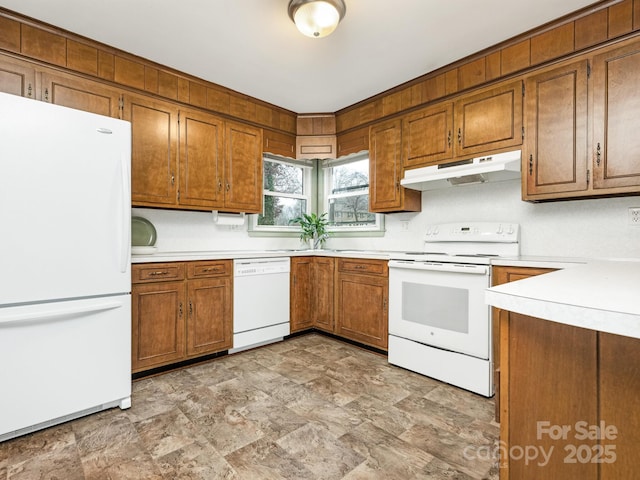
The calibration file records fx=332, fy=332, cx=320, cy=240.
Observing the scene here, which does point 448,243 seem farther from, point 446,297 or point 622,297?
point 622,297

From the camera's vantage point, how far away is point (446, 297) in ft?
8.38

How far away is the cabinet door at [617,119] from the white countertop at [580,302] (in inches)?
56.8

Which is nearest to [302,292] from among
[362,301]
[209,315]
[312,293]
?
[312,293]

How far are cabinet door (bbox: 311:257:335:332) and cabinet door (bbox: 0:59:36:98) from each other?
273 cm

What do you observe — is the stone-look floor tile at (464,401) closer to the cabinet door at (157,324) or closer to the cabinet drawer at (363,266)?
the cabinet drawer at (363,266)

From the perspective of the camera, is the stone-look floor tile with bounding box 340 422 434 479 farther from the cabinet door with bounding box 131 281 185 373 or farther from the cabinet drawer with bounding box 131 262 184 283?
the cabinet drawer with bounding box 131 262 184 283

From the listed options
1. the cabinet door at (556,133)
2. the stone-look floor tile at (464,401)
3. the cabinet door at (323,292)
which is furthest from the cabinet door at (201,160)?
the cabinet door at (556,133)

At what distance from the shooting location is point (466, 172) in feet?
Answer: 8.63

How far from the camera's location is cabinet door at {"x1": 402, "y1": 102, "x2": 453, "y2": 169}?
9.39 feet

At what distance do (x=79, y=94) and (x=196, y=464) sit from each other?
262 centimetres

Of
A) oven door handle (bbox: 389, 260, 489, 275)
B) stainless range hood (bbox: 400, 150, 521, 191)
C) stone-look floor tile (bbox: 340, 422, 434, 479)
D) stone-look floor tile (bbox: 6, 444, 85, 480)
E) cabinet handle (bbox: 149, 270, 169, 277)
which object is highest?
→ stainless range hood (bbox: 400, 150, 521, 191)

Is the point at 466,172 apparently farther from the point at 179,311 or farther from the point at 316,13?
the point at 179,311

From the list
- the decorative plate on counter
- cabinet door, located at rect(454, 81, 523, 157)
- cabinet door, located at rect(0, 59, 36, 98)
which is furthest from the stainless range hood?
cabinet door, located at rect(0, 59, 36, 98)

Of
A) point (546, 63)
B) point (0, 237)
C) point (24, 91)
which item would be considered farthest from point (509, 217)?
point (24, 91)
